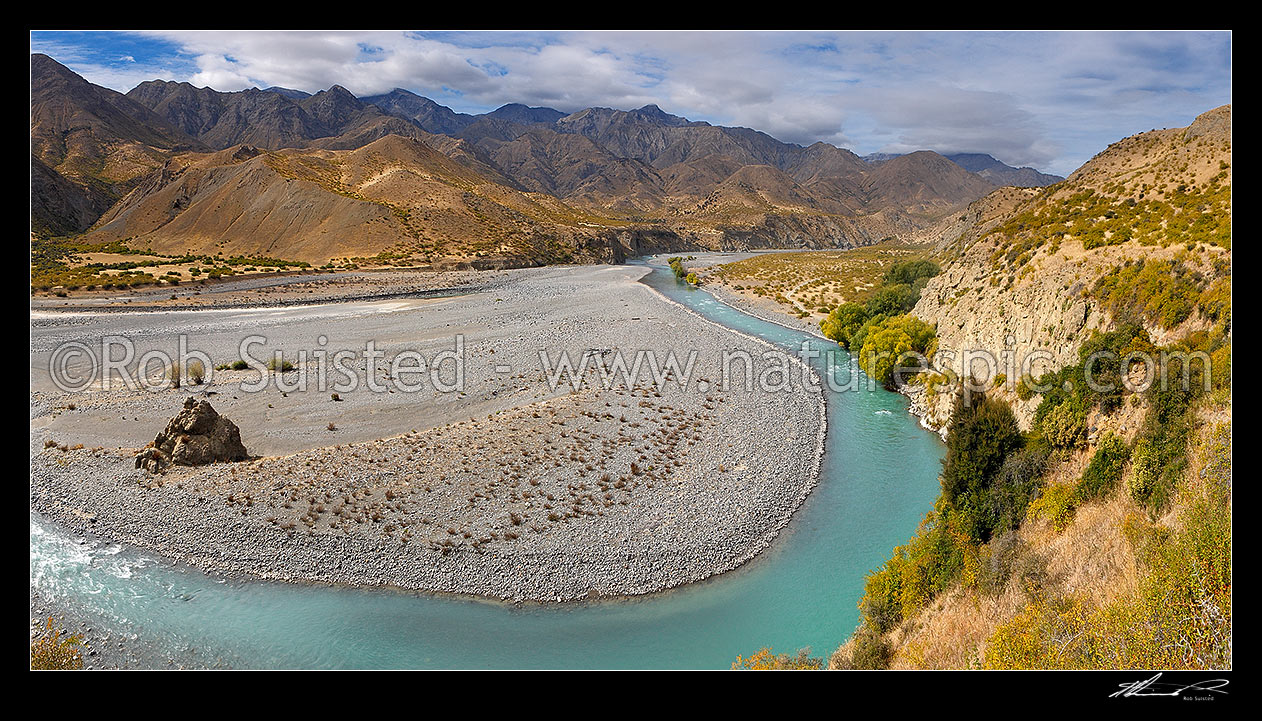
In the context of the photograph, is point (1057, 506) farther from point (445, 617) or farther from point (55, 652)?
point (55, 652)

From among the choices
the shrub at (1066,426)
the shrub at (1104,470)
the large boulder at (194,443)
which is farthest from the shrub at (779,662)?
the large boulder at (194,443)

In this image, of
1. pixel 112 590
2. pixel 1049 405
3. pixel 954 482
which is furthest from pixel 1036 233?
pixel 112 590
